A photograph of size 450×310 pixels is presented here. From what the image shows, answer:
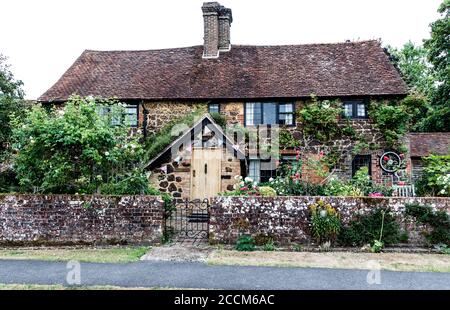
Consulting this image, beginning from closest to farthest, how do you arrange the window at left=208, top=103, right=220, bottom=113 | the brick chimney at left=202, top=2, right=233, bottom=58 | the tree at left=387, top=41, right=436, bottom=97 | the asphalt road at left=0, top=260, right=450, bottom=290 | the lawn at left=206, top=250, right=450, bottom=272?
the asphalt road at left=0, top=260, right=450, bottom=290 < the lawn at left=206, top=250, right=450, bottom=272 < the window at left=208, top=103, right=220, bottom=113 < the brick chimney at left=202, top=2, right=233, bottom=58 < the tree at left=387, top=41, right=436, bottom=97

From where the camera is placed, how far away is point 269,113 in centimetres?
1922

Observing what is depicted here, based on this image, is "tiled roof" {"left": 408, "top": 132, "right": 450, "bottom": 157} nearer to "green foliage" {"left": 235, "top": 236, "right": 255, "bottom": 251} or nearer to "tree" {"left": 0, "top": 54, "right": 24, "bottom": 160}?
"green foliage" {"left": 235, "top": 236, "right": 255, "bottom": 251}

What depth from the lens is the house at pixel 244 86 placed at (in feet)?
60.7

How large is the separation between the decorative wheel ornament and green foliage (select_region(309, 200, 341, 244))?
9547 millimetres

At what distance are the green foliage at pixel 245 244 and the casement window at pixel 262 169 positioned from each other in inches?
349

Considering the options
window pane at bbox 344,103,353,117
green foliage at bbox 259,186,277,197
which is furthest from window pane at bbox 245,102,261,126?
green foliage at bbox 259,186,277,197

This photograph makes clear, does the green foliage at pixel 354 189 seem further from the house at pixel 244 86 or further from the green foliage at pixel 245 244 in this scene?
the house at pixel 244 86

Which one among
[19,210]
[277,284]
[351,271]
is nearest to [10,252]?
[19,210]

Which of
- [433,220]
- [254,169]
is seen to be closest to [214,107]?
[254,169]

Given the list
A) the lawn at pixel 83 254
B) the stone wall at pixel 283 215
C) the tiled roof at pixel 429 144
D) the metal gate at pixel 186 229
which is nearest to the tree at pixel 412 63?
the tiled roof at pixel 429 144

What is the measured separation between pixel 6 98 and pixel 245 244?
44.2 ft

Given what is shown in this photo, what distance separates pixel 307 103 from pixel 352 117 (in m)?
2.37

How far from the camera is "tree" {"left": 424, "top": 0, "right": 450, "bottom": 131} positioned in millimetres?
25688
